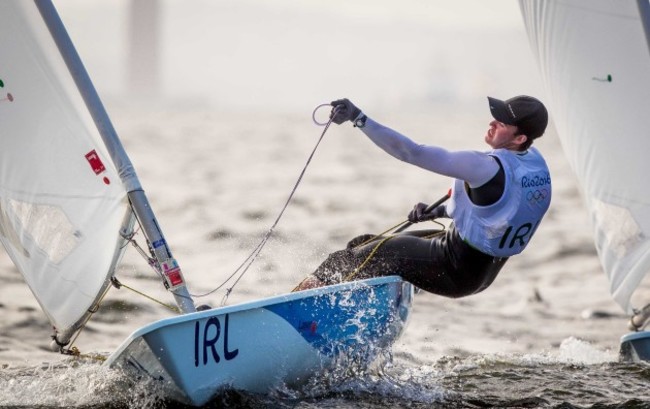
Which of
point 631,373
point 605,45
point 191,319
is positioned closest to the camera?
point 191,319

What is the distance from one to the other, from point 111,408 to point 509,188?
1626mm

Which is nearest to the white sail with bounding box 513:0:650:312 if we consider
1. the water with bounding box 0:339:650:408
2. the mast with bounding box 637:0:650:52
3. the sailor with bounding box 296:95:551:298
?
the mast with bounding box 637:0:650:52

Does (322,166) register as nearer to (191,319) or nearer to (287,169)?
(287,169)

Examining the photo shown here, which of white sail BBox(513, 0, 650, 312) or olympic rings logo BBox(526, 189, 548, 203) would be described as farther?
white sail BBox(513, 0, 650, 312)

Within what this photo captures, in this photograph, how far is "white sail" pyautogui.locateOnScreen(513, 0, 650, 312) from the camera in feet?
15.4

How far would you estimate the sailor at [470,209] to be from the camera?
3840mm

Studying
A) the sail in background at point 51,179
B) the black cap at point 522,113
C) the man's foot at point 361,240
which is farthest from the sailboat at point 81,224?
the black cap at point 522,113

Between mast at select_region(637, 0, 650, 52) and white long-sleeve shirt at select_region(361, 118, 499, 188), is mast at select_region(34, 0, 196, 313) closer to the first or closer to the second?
white long-sleeve shirt at select_region(361, 118, 499, 188)

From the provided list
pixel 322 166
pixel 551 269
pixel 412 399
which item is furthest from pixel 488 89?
pixel 412 399

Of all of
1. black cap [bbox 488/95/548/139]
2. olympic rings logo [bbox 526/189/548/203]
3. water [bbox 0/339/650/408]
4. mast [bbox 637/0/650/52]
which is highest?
mast [bbox 637/0/650/52]

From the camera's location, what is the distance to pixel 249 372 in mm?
3715

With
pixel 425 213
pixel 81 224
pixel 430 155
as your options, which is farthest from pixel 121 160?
pixel 425 213

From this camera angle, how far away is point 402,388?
4.05 m

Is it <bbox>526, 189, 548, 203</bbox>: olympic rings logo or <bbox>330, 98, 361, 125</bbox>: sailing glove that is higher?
<bbox>330, 98, 361, 125</bbox>: sailing glove
